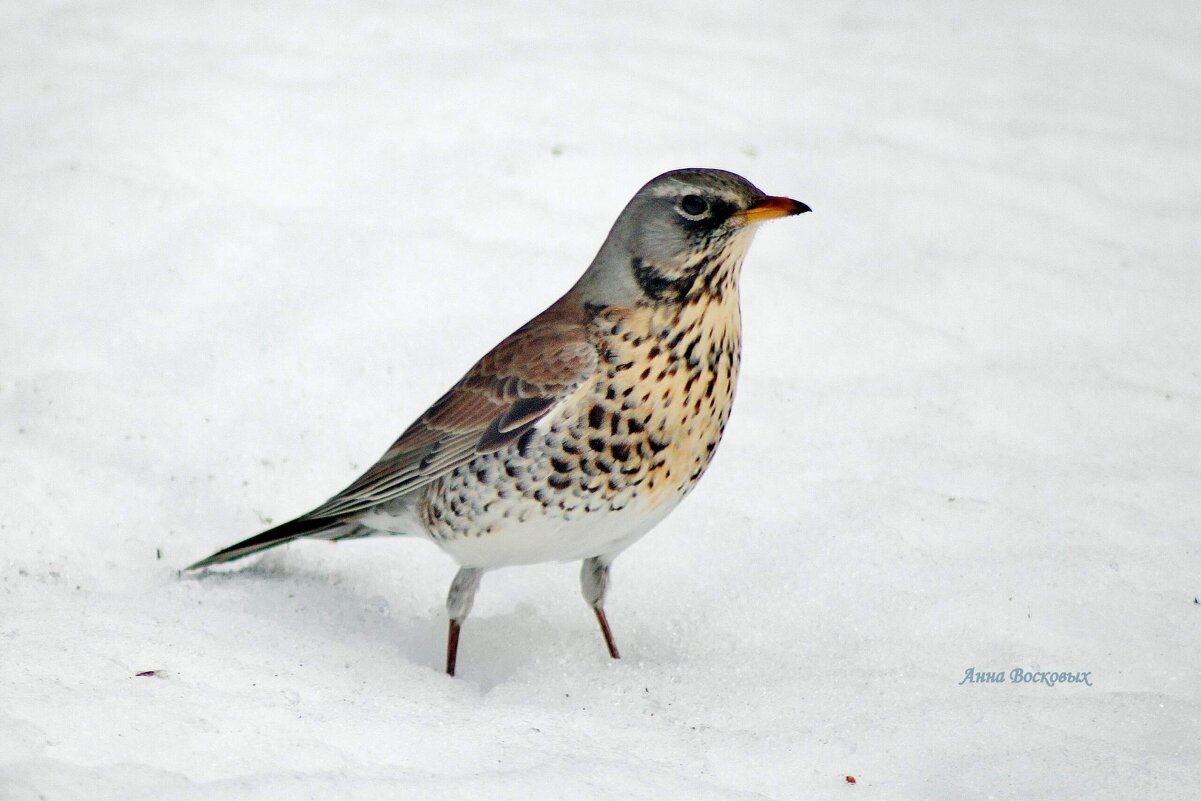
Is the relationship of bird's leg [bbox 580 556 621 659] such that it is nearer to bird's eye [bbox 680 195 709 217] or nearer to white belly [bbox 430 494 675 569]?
white belly [bbox 430 494 675 569]

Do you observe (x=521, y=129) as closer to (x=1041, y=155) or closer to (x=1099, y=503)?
(x=1041, y=155)

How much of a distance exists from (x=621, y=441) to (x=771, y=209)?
2.69ft

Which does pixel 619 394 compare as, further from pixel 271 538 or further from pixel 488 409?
pixel 271 538

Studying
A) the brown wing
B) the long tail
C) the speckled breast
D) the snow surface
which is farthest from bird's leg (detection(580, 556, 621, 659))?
the long tail

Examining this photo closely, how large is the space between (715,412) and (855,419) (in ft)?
5.38

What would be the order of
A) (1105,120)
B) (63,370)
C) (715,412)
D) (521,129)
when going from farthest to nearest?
(1105,120) → (521,129) → (63,370) → (715,412)

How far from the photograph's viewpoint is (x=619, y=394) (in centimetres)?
402

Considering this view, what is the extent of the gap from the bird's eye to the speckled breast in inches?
10.0

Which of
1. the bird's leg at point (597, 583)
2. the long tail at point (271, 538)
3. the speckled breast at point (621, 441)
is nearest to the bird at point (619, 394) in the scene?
the speckled breast at point (621, 441)

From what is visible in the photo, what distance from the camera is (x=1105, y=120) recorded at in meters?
7.67

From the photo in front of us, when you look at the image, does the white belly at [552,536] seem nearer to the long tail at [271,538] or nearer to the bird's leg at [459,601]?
the bird's leg at [459,601]

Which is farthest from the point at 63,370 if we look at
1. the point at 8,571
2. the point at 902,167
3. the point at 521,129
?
the point at 902,167

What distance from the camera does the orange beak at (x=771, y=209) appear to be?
3963 millimetres

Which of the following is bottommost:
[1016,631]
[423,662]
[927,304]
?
[423,662]
